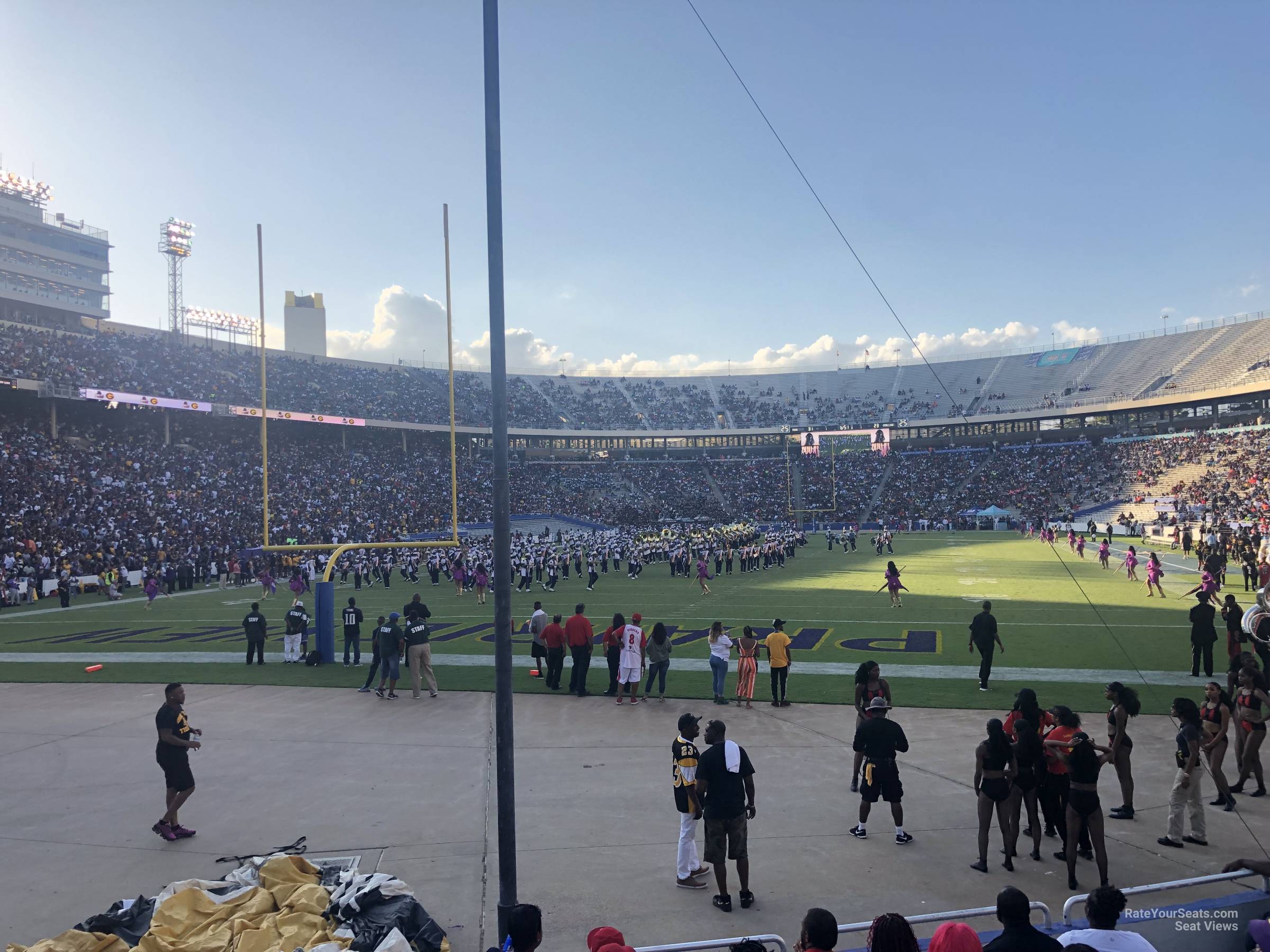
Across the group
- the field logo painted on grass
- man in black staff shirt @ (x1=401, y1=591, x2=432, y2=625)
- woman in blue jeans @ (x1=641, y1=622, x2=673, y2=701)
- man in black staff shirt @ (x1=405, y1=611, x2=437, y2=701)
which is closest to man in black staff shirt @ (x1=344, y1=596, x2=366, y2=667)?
man in black staff shirt @ (x1=401, y1=591, x2=432, y2=625)

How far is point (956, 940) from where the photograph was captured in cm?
372

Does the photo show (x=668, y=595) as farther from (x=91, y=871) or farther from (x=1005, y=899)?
(x=1005, y=899)

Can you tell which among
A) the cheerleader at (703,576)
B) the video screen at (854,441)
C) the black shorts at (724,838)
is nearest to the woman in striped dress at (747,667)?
the black shorts at (724,838)

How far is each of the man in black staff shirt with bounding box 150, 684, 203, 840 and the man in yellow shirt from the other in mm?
7728

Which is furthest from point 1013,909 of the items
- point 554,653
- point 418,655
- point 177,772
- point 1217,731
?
point 418,655

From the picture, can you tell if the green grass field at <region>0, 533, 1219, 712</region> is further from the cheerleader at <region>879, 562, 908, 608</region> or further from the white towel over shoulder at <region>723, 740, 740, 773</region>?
the white towel over shoulder at <region>723, 740, 740, 773</region>

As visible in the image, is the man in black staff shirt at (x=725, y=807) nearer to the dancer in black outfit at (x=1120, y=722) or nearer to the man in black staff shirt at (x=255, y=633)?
the dancer in black outfit at (x=1120, y=722)

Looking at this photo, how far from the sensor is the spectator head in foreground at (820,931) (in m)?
3.67

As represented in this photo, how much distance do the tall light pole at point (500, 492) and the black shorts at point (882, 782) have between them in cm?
355

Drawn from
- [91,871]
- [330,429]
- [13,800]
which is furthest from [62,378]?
[91,871]

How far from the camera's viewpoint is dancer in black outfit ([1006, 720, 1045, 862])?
6809 millimetres

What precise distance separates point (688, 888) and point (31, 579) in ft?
113

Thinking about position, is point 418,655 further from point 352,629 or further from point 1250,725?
point 1250,725

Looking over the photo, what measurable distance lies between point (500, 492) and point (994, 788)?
4.93 m
